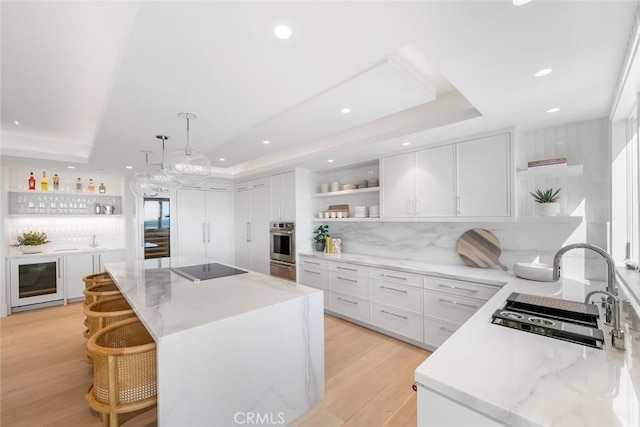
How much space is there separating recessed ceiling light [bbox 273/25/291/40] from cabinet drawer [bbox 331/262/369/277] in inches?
107

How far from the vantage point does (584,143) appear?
241cm

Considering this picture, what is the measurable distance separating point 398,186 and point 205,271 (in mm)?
2411

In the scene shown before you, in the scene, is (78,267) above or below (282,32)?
below

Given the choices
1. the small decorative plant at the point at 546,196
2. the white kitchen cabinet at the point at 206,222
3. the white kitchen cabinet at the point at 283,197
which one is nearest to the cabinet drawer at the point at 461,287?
the small decorative plant at the point at 546,196

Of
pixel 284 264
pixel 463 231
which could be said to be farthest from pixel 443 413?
pixel 284 264

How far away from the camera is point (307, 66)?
5.29 ft

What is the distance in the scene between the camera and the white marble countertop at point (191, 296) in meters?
1.55

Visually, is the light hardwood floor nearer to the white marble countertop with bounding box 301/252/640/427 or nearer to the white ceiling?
the white marble countertop with bounding box 301/252/640/427

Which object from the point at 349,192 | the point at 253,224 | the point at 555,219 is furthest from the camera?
the point at 253,224

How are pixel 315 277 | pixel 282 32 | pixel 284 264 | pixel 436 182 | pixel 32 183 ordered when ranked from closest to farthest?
pixel 282 32, pixel 436 182, pixel 315 277, pixel 32 183, pixel 284 264

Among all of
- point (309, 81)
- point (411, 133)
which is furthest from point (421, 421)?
point (411, 133)

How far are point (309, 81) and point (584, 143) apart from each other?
8.14 ft

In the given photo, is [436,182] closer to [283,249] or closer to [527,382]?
[527,382]

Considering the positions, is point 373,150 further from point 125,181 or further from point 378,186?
point 125,181
